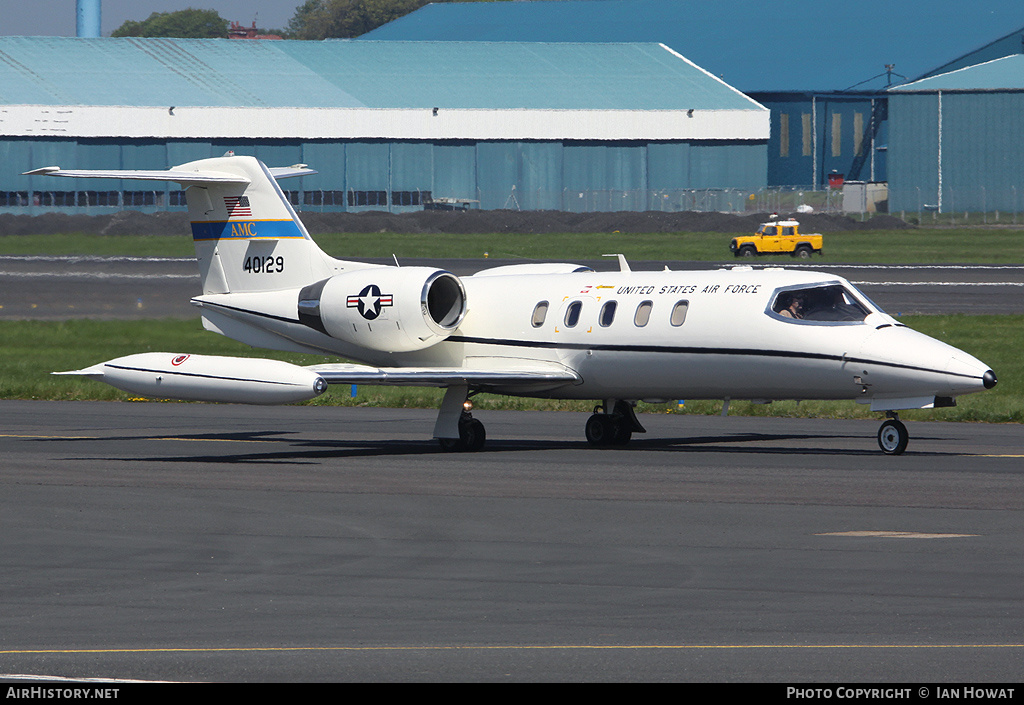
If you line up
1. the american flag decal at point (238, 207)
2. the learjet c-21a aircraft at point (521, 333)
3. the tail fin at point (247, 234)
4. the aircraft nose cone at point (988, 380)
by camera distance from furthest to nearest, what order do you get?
the american flag decal at point (238, 207)
the tail fin at point (247, 234)
the learjet c-21a aircraft at point (521, 333)
the aircraft nose cone at point (988, 380)

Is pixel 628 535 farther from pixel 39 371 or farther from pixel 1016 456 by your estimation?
pixel 39 371

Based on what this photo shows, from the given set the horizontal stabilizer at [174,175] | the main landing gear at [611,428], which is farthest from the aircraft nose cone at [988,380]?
the horizontal stabilizer at [174,175]

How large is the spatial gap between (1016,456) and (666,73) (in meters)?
83.0

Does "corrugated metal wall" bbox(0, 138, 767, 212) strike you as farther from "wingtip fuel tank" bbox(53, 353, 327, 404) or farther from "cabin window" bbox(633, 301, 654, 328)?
"cabin window" bbox(633, 301, 654, 328)

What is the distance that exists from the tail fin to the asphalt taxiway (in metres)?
3.11

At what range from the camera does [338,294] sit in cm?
2564

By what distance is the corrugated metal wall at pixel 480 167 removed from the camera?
299 ft

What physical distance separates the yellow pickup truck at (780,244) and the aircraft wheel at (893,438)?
5248cm

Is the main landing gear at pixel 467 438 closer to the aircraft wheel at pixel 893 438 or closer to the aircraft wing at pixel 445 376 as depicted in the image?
the aircraft wing at pixel 445 376

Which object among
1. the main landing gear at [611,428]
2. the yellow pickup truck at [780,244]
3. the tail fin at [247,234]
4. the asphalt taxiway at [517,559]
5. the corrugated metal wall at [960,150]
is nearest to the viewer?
the asphalt taxiway at [517,559]

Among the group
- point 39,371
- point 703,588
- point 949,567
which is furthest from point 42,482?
point 39,371

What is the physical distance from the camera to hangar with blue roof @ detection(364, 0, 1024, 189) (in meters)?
113

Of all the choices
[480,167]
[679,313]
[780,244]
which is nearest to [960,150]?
[780,244]

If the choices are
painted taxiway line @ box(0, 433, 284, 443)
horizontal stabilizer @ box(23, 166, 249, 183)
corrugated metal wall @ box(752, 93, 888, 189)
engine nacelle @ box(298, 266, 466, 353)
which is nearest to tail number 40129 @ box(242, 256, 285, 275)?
engine nacelle @ box(298, 266, 466, 353)
